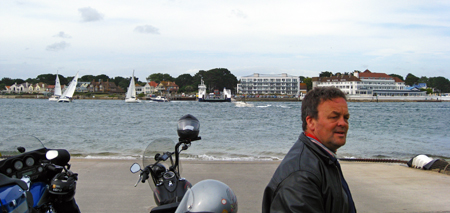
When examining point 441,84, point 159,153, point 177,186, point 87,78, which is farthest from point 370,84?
point 177,186

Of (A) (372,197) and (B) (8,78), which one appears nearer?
(A) (372,197)

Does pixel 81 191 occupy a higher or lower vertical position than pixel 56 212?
lower

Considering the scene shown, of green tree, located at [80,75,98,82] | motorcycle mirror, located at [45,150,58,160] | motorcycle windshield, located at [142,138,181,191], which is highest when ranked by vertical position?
green tree, located at [80,75,98,82]

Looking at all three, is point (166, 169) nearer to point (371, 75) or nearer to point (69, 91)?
point (69, 91)

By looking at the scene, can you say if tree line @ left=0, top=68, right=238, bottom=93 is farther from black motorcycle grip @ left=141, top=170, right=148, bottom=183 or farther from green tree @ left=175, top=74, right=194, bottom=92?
black motorcycle grip @ left=141, top=170, right=148, bottom=183

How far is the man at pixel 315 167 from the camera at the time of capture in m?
1.70

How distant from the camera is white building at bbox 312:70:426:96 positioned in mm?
140625

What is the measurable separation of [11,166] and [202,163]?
5494mm

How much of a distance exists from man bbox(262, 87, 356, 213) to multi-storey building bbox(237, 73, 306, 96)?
160356 millimetres

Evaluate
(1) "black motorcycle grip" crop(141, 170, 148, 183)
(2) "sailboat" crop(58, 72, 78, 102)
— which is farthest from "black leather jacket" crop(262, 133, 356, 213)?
(2) "sailboat" crop(58, 72, 78, 102)

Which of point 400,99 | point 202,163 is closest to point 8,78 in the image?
point 400,99

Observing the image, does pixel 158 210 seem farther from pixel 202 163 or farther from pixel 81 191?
pixel 202 163

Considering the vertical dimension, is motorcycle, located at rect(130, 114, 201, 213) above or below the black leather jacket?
below

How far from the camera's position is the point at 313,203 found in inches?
66.6
